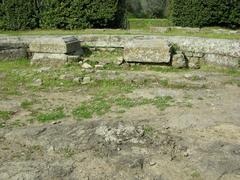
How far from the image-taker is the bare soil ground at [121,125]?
15.0 feet

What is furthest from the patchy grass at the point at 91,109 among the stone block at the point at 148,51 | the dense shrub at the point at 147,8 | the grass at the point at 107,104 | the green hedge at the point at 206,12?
the dense shrub at the point at 147,8

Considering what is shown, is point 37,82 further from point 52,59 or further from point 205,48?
point 205,48

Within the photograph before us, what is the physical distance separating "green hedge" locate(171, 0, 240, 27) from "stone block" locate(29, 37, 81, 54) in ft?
20.4

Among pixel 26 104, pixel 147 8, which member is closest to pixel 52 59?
pixel 26 104

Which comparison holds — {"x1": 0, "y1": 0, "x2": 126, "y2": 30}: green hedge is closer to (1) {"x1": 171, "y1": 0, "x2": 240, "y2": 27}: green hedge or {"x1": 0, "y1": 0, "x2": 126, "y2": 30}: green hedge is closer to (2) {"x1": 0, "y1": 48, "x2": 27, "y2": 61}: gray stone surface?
(1) {"x1": 171, "y1": 0, "x2": 240, "y2": 27}: green hedge

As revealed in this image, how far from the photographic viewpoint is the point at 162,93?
7.04m

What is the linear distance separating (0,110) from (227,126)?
11.0 feet

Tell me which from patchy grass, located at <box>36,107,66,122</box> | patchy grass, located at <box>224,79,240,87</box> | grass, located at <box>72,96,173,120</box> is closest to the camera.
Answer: patchy grass, located at <box>36,107,66,122</box>

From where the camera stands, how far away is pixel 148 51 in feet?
28.2

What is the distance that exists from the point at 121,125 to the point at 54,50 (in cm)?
409

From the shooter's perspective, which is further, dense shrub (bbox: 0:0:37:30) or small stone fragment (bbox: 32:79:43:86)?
dense shrub (bbox: 0:0:37:30)

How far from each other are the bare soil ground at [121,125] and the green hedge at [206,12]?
6.47 meters

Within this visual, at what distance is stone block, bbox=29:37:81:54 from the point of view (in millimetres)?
9047

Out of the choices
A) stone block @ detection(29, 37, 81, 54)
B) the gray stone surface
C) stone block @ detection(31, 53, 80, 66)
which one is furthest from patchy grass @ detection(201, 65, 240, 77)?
the gray stone surface
